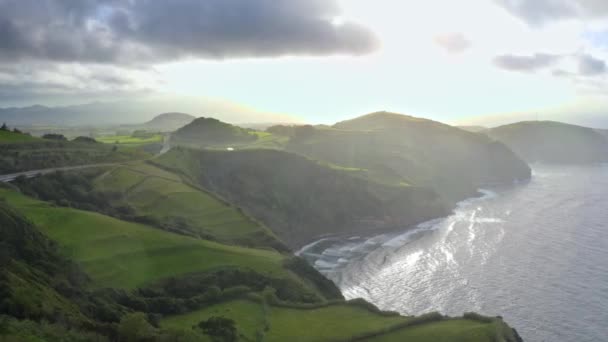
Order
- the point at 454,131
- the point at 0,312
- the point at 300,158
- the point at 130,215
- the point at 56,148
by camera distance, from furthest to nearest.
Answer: the point at 454,131 → the point at 300,158 → the point at 56,148 → the point at 130,215 → the point at 0,312

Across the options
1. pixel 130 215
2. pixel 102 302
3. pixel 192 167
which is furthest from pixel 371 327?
pixel 192 167

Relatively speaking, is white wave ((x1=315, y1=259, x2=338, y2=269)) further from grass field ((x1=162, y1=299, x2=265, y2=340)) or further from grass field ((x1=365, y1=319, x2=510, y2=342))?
grass field ((x1=365, y1=319, x2=510, y2=342))

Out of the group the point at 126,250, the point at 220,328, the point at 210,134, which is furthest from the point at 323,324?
the point at 210,134

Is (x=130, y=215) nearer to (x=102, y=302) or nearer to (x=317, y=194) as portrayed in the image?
(x=102, y=302)

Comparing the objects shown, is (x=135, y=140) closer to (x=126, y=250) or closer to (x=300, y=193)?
(x=300, y=193)

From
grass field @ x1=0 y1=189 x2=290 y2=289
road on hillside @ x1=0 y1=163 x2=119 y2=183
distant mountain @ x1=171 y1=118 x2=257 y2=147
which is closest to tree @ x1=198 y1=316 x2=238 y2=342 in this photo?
grass field @ x1=0 y1=189 x2=290 y2=289
